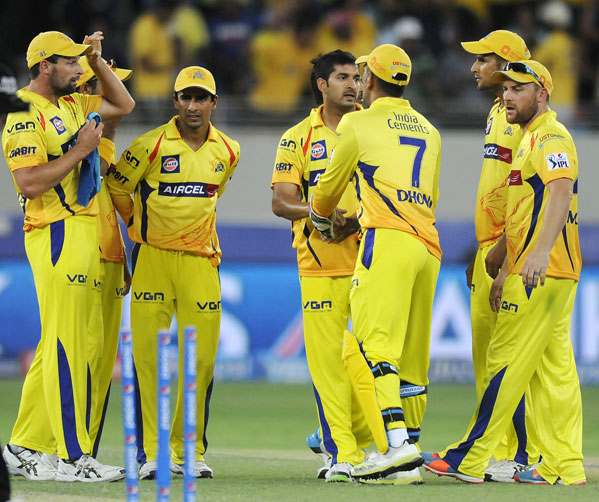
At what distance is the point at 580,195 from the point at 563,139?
911cm

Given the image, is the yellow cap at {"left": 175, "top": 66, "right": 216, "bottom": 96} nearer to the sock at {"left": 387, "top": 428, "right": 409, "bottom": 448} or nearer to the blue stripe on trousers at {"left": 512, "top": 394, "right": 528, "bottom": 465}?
the sock at {"left": 387, "top": 428, "right": 409, "bottom": 448}

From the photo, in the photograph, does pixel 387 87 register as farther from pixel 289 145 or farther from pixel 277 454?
pixel 277 454

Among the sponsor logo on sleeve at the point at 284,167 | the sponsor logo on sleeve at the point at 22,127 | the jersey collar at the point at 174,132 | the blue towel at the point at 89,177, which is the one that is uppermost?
the jersey collar at the point at 174,132

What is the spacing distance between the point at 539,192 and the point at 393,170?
88cm

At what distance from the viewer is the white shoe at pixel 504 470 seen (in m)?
7.27

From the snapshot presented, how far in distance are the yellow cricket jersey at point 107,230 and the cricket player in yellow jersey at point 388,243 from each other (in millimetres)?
1395

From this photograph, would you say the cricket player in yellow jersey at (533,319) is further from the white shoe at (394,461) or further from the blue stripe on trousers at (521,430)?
the white shoe at (394,461)

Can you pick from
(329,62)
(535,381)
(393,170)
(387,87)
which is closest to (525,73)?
(387,87)

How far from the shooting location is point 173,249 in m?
7.53

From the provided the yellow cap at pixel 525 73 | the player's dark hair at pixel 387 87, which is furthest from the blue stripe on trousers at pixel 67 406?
the yellow cap at pixel 525 73

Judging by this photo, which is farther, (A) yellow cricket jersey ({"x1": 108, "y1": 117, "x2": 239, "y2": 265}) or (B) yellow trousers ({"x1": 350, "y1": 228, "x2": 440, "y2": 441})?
(A) yellow cricket jersey ({"x1": 108, "y1": 117, "x2": 239, "y2": 265})

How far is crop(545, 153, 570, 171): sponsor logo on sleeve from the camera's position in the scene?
6680 millimetres

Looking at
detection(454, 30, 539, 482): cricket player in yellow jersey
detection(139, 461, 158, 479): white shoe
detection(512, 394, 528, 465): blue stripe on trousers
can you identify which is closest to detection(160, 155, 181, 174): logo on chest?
detection(139, 461, 158, 479): white shoe

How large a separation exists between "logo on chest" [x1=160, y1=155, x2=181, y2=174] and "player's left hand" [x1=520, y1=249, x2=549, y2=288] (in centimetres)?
241
